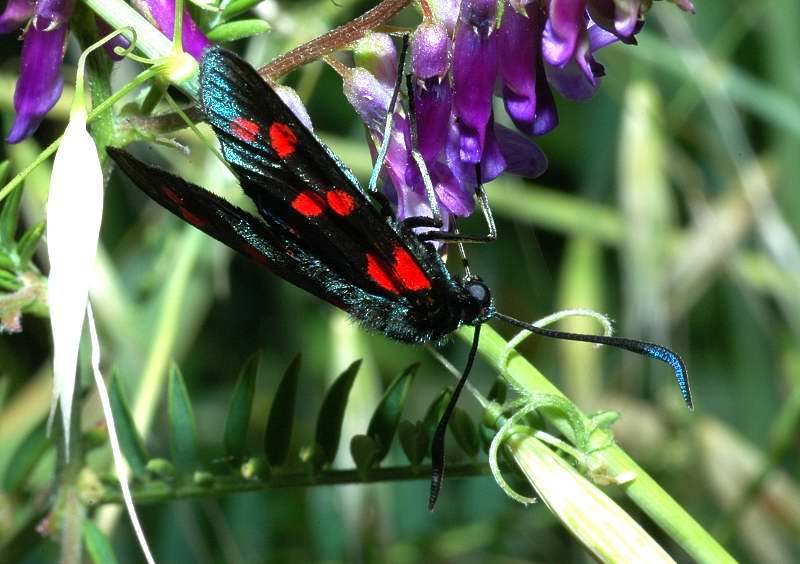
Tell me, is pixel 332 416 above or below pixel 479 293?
below

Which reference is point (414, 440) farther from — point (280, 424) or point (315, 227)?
point (315, 227)

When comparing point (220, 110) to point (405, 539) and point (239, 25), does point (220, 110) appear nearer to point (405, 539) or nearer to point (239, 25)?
point (239, 25)

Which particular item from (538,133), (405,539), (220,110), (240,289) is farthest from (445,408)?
(240,289)

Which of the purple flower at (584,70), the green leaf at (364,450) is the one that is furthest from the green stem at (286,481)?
the purple flower at (584,70)

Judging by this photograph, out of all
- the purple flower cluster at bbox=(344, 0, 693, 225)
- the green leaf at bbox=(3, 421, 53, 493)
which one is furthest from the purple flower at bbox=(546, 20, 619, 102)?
the green leaf at bbox=(3, 421, 53, 493)

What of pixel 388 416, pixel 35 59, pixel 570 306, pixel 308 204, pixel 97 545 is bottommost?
pixel 570 306

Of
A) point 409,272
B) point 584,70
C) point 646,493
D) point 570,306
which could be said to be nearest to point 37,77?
point 409,272

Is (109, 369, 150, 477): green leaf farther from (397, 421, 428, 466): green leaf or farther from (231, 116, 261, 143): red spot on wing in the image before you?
(231, 116, 261, 143): red spot on wing
